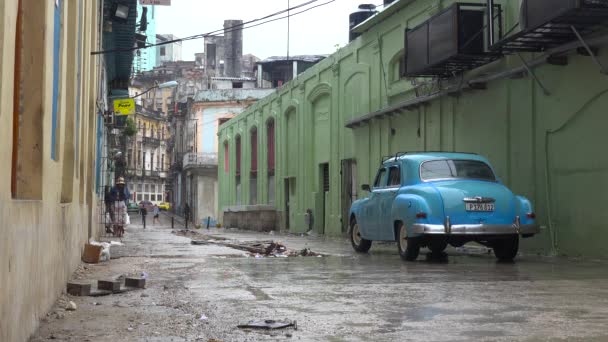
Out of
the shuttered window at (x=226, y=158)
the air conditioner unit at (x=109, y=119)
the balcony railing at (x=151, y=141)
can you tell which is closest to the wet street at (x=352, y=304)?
the air conditioner unit at (x=109, y=119)

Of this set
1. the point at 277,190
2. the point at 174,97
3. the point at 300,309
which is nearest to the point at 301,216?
the point at 277,190

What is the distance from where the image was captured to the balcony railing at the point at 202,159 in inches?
2490

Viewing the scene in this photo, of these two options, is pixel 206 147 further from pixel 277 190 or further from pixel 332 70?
pixel 332 70

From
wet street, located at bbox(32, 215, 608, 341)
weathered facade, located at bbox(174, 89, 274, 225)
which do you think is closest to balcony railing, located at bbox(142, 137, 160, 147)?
weathered facade, located at bbox(174, 89, 274, 225)

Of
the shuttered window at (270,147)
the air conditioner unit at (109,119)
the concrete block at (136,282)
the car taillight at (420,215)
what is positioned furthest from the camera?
the shuttered window at (270,147)

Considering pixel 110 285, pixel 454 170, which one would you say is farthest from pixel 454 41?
pixel 110 285

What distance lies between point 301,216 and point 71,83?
73.7 feet

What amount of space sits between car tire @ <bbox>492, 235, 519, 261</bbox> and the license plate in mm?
861

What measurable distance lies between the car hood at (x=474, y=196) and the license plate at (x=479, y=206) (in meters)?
0.05

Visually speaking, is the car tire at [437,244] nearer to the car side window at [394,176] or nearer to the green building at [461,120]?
the car side window at [394,176]

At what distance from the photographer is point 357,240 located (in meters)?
15.0

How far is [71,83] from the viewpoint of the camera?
809cm

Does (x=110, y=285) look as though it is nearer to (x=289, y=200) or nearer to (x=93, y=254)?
(x=93, y=254)

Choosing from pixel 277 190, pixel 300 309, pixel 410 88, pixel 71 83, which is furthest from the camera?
pixel 277 190
